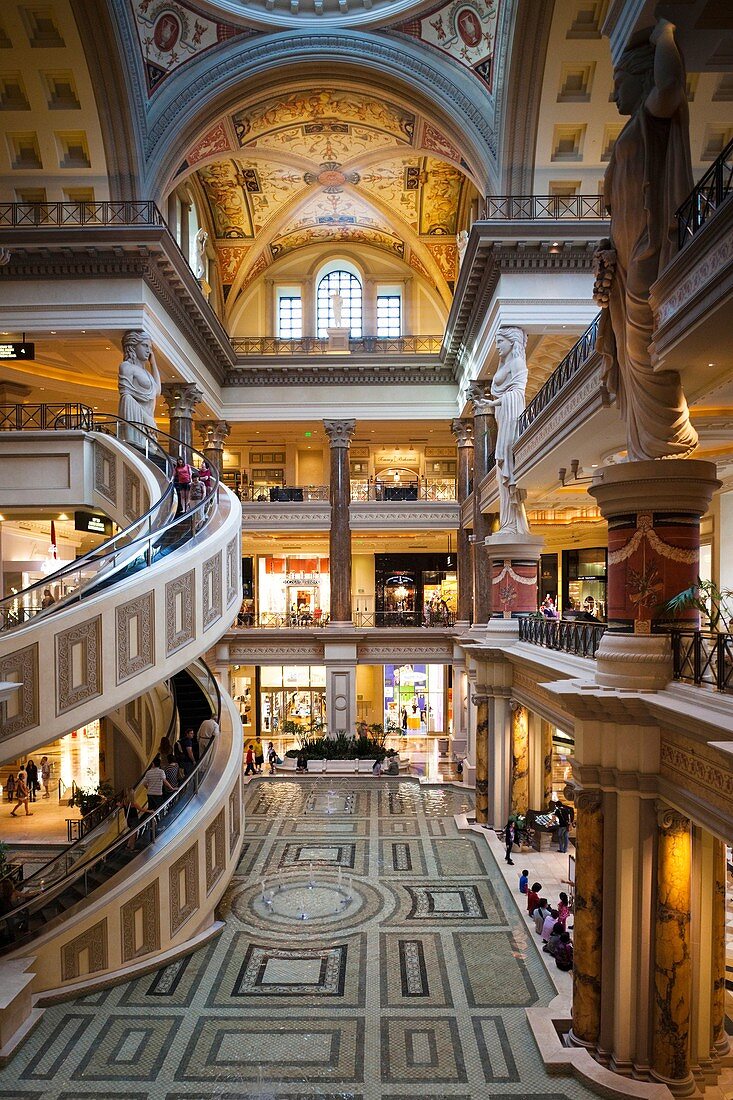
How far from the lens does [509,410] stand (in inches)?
582

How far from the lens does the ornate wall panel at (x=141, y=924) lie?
8.66m

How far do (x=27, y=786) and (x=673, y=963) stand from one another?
14.9 meters

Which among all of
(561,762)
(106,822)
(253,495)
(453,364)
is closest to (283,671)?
(253,495)

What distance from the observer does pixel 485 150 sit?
15484 mm

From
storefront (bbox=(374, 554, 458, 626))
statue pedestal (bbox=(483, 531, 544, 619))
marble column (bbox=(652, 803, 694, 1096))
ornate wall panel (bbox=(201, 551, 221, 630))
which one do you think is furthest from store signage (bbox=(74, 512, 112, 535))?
storefront (bbox=(374, 554, 458, 626))

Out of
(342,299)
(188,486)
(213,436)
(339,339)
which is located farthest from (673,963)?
(342,299)

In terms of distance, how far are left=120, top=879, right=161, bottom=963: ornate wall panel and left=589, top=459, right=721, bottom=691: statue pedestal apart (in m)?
5.93

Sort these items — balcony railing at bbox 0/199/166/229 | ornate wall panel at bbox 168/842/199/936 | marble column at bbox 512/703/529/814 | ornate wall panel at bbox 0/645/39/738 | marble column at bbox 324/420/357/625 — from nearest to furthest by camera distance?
ornate wall panel at bbox 0/645/39/738 → ornate wall panel at bbox 168/842/199/936 → marble column at bbox 512/703/529/814 → balcony railing at bbox 0/199/166/229 → marble column at bbox 324/420/357/625

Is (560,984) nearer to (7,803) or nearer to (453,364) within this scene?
(7,803)

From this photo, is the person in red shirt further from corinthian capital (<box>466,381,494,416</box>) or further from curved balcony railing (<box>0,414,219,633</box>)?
corinthian capital (<box>466,381,494,416</box>)

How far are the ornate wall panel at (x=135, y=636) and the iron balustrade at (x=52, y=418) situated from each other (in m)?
5.14

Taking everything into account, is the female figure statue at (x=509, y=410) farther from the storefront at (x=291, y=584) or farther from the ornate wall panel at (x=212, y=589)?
the storefront at (x=291, y=584)

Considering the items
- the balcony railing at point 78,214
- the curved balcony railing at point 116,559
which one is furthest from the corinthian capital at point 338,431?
the curved balcony railing at point 116,559

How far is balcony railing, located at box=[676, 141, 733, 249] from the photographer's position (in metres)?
5.28
